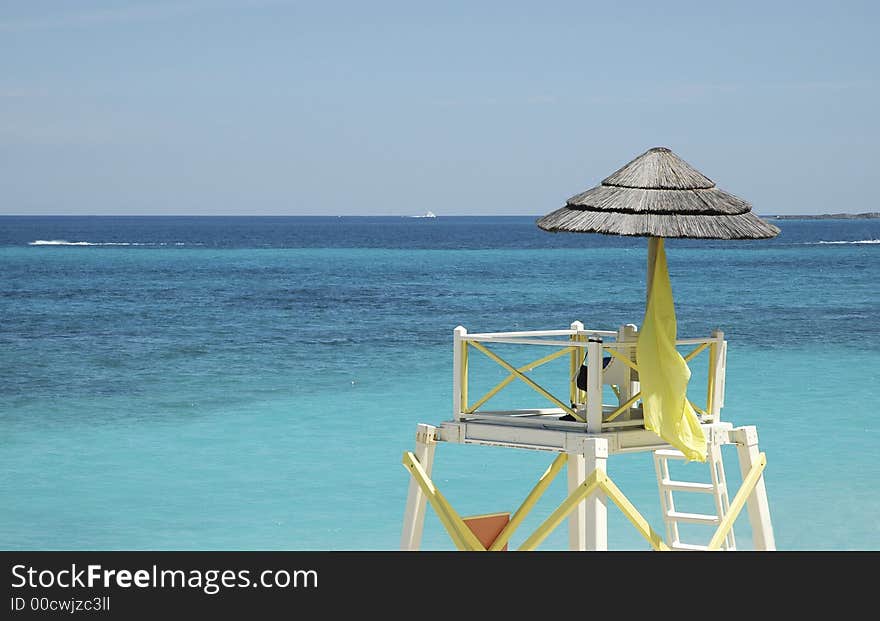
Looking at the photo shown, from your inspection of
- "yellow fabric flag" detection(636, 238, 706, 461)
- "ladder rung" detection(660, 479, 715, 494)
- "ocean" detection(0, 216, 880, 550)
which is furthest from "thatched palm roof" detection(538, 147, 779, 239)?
"ocean" detection(0, 216, 880, 550)

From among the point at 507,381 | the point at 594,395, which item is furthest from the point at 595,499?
the point at 507,381

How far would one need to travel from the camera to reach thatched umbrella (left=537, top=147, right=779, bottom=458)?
9.79 metres

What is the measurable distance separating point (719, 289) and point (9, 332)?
31.7m

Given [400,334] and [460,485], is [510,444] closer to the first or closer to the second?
[460,485]

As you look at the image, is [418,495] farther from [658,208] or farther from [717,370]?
[658,208]

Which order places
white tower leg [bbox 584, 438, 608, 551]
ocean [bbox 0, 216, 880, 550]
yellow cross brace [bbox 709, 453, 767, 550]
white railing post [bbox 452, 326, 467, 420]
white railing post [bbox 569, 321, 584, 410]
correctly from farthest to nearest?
ocean [bbox 0, 216, 880, 550]
white railing post [bbox 569, 321, 584, 410]
white railing post [bbox 452, 326, 467, 420]
yellow cross brace [bbox 709, 453, 767, 550]
white tower leg [bbox 584, 438, 608, 551]

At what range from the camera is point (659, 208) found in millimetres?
9867

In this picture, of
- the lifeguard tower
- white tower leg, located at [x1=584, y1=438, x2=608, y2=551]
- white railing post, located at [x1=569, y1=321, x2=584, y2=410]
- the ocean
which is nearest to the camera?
white tower leg, located at [x1=584, y1=438, x2=608, y2=551]

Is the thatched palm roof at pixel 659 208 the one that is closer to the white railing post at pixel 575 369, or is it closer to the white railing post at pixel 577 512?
the white railing post at pixel 575 369

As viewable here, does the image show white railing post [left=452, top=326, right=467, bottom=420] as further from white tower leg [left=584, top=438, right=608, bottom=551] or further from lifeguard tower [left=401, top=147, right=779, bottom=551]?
white tower leg [left=584, top=438, right=608, bottom=551]

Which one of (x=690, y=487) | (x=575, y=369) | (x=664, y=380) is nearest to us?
(x=664, y=380)

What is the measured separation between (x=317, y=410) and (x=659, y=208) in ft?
51.0

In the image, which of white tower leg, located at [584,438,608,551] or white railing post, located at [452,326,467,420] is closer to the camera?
white tower leg, located at [584,438,608,551]
